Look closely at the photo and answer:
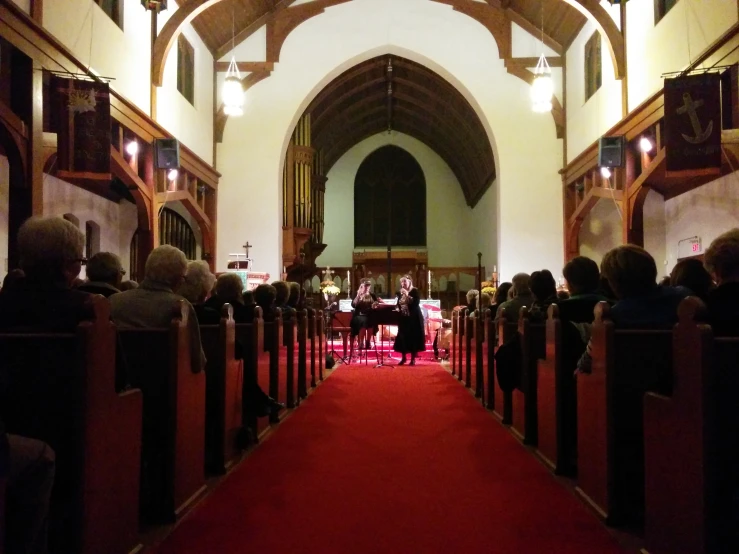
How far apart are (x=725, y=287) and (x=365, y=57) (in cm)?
1163

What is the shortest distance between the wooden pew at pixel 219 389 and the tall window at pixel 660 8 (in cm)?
769

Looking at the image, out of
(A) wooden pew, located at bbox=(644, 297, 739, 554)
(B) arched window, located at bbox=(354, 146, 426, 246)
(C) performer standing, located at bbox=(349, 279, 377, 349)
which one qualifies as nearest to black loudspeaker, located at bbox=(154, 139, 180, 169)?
(C) performer standing, located at bbox=(349, 279, 377, 349)

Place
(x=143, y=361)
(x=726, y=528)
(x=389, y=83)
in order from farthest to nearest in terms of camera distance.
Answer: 1. (x=389, y=83)
2. (x=143, y=361)
3. (x=726, y=528)

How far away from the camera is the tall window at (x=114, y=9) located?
8695 mm

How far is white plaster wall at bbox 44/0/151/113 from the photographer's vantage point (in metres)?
7.41

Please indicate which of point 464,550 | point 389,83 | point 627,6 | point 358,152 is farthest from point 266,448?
point 358,152

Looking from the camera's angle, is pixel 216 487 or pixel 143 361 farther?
pixel 216 487

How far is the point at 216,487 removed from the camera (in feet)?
10.8

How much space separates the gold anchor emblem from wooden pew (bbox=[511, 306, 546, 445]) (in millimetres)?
4282

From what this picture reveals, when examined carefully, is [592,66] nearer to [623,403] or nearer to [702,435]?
[623,403]

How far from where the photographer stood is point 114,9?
29.4 feet

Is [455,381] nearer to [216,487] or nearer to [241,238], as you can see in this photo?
[216,487]

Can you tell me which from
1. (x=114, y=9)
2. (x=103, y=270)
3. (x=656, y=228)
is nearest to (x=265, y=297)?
(x=103, y=270)

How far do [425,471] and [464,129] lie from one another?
14.7 meters
